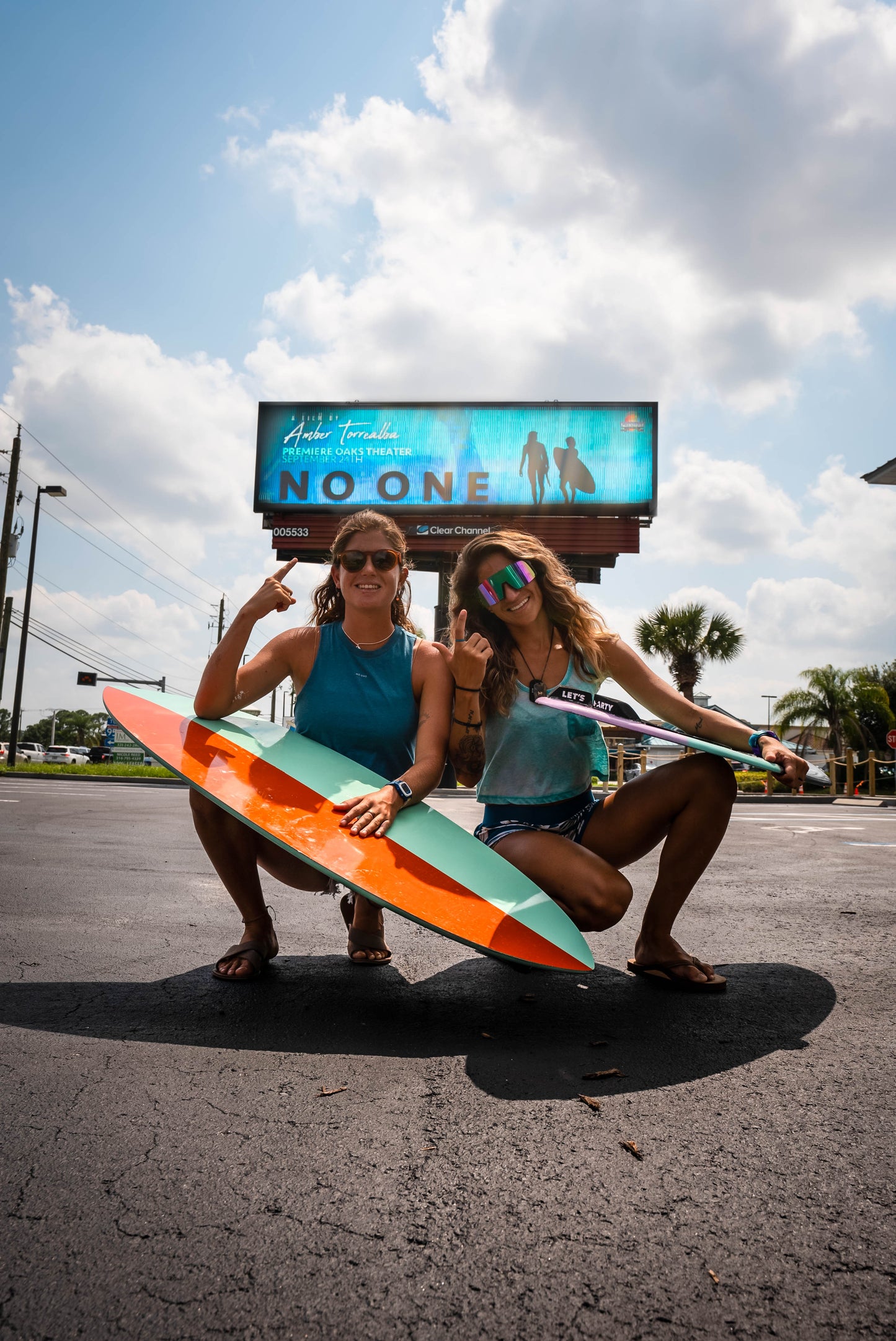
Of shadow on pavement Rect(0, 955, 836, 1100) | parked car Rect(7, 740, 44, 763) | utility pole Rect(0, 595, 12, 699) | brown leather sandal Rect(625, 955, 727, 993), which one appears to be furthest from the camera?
parked car Rect(7, 740, 44, 763)

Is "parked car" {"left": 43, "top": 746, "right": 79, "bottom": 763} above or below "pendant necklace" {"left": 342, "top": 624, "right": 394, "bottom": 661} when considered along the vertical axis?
below

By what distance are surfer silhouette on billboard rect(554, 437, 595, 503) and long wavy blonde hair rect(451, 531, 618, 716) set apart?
1753 cm

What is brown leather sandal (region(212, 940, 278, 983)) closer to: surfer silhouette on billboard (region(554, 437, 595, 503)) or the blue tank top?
the blue tank top

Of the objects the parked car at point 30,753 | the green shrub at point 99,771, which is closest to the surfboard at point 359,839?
the green shrub at point 99,771

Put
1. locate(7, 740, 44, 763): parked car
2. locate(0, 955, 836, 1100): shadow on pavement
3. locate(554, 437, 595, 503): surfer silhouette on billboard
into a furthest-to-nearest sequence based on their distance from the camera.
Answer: locate(7, 740, 44, 763): parked car
locate(554, 437, 595, 503): surfer silhouette on billboard
locate(0, 955, 836, 1100): shadow on pavement

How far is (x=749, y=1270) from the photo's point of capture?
1047mm

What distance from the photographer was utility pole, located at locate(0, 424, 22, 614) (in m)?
23.8

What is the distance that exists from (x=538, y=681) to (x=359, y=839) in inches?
31.8

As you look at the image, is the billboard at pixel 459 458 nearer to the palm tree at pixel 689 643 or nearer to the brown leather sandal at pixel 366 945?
the palm tree at pixel 689 643

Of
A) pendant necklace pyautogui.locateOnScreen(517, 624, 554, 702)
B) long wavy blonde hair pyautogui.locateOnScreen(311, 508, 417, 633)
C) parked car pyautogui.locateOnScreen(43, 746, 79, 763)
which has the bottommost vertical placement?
parked car pyautogui.locateOnScreen(43, 746, 79, 763)

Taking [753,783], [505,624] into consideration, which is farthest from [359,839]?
[753,783]

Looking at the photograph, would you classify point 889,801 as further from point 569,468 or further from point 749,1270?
point 749,1270

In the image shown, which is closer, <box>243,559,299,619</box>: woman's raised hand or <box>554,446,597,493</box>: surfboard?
<box>243,559,299,619</box>: woman's raised hand

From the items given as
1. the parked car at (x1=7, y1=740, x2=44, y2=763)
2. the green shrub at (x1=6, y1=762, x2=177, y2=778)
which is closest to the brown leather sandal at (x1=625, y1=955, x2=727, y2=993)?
the green shrub at (x1=6, y1=762, x2=177, y2=778)
